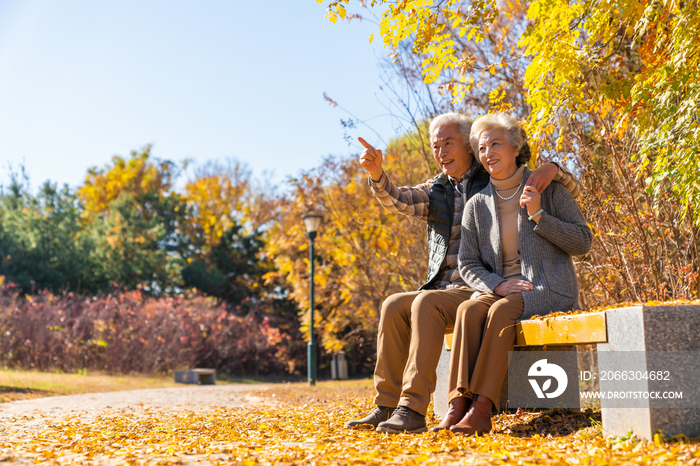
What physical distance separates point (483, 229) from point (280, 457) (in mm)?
1564

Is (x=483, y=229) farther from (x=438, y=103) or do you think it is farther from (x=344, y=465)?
(x=438, y=103)

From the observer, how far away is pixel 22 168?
19047 mm

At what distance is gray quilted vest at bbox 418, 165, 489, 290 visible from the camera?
3.37 metres

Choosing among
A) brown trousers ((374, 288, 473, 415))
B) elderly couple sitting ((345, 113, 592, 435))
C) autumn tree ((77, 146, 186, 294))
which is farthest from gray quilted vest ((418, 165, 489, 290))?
autumn tree ((77, 146, 186, 294))

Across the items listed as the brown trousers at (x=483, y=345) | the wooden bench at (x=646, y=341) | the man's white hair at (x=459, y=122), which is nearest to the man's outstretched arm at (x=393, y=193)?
the man's white hair at (x=459, y=122)

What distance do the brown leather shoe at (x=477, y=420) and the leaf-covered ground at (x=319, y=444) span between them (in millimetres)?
53

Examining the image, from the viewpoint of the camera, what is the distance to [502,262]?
120 inches

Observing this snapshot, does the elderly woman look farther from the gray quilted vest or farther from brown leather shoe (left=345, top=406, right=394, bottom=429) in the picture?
brown leather shoe (left=345, top=406, right=394, bottom=429)

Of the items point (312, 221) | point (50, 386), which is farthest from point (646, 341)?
point (312, 221)

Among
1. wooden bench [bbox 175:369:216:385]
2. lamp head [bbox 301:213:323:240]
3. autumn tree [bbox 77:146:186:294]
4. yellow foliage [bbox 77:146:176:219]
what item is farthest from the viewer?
yellow foliage [bbox 77:146:176:219]

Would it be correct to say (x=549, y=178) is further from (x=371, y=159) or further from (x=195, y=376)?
(x=195, y=376)

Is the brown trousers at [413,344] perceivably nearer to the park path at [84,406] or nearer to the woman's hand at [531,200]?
the woman's hand at [531,200]

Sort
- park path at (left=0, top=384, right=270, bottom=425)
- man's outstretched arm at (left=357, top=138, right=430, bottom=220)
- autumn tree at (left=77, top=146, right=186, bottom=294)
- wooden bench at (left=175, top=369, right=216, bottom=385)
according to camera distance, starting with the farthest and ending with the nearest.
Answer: autumn tree at (left=77, top=146, right=186, bottom=294) → wooden bench at (left=175, top=369, right=216, bottom=385) → park path at (left=0, top=384, right=270, bottom=425) → man's outstretched arm at (left=357, top=138, right=430, bottom=220)

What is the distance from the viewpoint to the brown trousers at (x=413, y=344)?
2.83m
